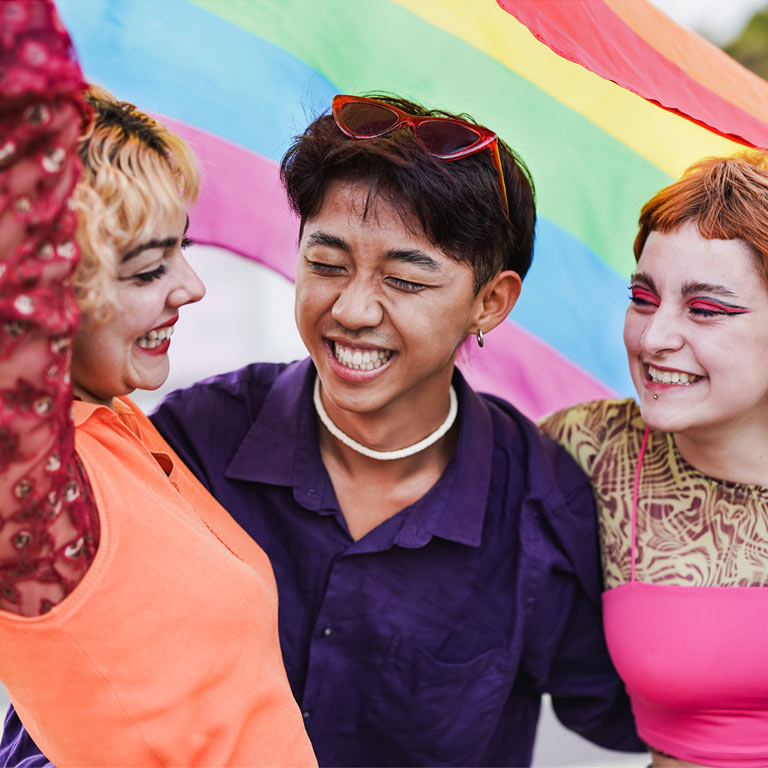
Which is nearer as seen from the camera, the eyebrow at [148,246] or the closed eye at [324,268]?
the eyebrow at [148,246]

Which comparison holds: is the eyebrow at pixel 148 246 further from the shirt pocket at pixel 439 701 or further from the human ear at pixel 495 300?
the shirt pocket at pixel 439 701

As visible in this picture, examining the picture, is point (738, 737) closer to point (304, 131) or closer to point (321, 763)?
point (321, 763)

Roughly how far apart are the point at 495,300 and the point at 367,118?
19.9 inches

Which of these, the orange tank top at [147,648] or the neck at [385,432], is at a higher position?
the neck at [385,432]

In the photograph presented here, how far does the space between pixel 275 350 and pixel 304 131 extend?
20.8ft

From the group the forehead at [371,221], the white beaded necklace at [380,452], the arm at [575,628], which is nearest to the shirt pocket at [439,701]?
the arm at [575,628]

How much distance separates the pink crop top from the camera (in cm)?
198

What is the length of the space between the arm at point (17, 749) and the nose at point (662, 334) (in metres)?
1.39

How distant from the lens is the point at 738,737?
2.02m

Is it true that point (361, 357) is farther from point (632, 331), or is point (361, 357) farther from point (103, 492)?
point (103, 492)

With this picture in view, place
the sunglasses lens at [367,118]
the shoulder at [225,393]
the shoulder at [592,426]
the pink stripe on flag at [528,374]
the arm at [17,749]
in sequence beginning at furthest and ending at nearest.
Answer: the pink stripe on flag at [528,374] < the shoulder at [592,426] < the shoulder at [225,393] < the sunglasses lens at [367,118] < the arm at [17,749]

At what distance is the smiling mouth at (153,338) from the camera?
156 centimetres

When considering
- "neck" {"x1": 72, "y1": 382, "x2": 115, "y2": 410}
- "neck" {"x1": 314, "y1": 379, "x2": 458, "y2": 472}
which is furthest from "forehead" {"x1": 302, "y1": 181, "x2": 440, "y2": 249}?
"neck" {"x1": 72, "y1": 382, "x2": 115, "y2": 410}

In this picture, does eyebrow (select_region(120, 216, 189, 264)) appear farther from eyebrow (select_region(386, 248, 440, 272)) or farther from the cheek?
the cheek
